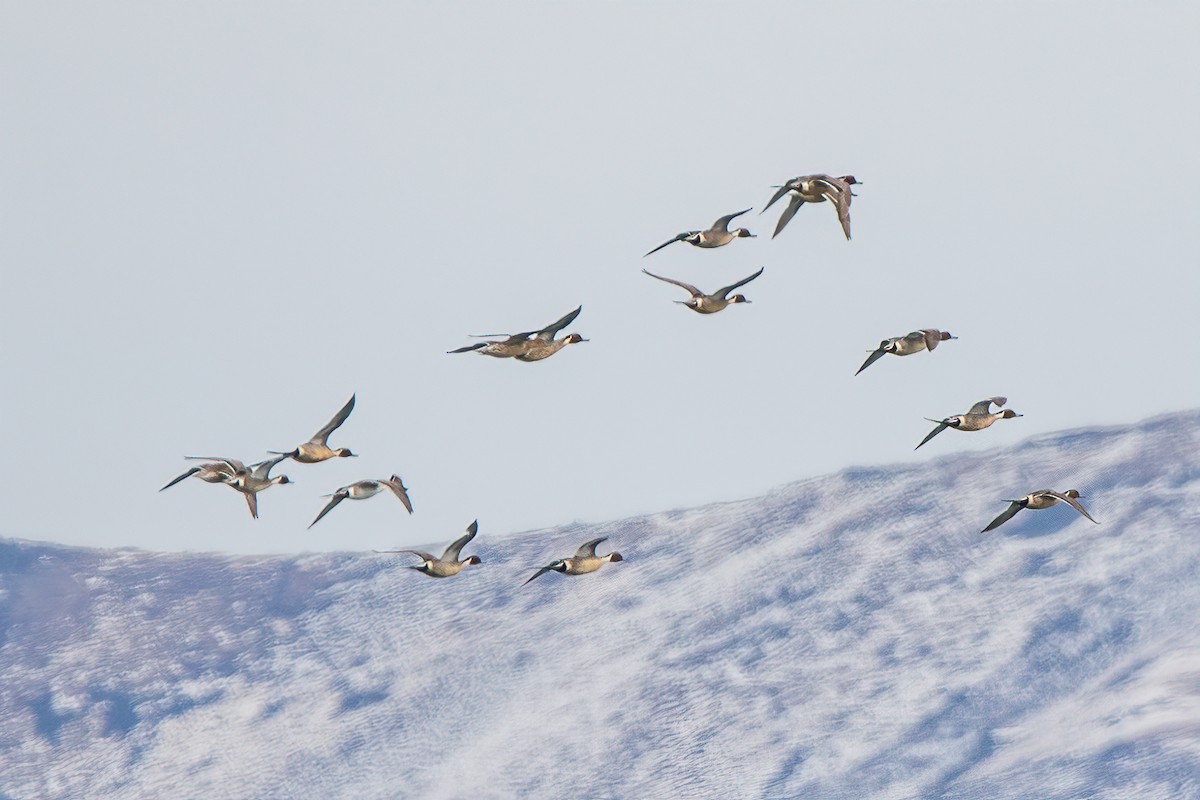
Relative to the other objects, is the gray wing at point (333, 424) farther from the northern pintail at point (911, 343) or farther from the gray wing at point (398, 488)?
the northern pintail at point (911, 343)

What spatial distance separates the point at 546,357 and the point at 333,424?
4798mm

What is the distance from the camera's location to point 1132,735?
19025cm

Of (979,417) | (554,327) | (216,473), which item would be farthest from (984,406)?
(216,473)

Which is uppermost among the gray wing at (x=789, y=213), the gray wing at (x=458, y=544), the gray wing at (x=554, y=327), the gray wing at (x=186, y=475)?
the gray wing at (x=789, y=213)

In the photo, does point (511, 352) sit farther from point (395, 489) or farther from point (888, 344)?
point (888, 344)

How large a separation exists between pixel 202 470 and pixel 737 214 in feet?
42.7

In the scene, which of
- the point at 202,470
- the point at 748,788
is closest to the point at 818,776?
the point at 748,788

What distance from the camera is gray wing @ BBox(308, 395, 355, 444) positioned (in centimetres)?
4175

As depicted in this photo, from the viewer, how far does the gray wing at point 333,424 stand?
41.8 m

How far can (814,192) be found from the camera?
38.6m

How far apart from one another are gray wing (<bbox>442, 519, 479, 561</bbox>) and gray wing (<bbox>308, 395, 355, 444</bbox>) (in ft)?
11.2

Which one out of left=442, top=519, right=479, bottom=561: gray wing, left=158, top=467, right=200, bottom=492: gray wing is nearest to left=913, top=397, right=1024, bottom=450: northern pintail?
left=442, top=519, right=479, bottom=561: gray wing

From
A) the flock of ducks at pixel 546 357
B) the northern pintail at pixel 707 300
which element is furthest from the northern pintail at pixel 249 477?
the northern pintail at pixel 707 300

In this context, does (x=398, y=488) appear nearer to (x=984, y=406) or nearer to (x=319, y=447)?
(x=319, y=447)
